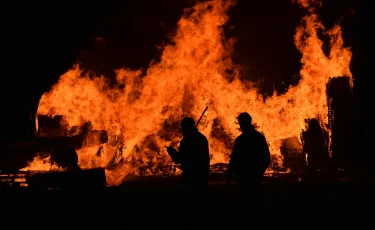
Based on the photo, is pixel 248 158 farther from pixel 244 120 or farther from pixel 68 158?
pixel 68 158

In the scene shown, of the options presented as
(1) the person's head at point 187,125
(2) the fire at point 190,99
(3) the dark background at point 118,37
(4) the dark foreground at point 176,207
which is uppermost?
(3) the dark background at point 118,37

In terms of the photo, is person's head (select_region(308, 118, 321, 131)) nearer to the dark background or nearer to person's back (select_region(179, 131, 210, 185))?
the dark background

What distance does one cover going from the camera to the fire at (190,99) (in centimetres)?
1129

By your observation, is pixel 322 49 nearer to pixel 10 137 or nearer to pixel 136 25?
pixel 136 25

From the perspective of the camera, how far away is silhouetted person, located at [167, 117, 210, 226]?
589 cm

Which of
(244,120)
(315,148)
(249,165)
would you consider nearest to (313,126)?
(315,148)

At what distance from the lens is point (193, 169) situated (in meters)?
5.89

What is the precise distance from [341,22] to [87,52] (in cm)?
728

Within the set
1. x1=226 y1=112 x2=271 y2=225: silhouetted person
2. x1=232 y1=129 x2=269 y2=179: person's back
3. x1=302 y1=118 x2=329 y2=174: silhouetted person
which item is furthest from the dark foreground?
x1=302 y1=118 x2=329 y2=174: silhouetted person

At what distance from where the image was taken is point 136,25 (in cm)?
1360

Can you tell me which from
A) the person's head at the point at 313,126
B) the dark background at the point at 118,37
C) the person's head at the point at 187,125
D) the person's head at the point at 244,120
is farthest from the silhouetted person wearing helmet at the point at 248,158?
the dark background at the point at 118,37

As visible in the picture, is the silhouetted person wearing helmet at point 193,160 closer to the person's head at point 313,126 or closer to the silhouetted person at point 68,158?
the silhouetted person at point 68,158

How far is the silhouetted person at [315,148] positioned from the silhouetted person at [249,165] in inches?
172

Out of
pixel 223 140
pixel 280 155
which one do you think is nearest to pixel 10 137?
pixel 223 140
